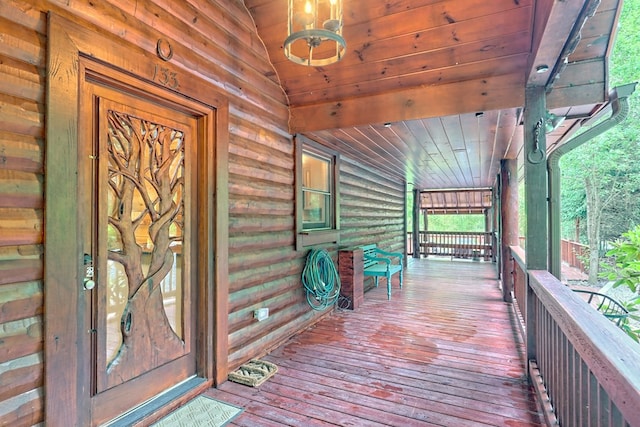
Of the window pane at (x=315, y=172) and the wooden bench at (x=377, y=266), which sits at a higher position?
the window pane at (x=315, y=172)

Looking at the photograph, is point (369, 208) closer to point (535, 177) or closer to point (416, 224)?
point (535, 177)

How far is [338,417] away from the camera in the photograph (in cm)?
209

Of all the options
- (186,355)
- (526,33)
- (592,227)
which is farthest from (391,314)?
(592,227)

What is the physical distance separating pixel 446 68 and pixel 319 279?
2523 mm

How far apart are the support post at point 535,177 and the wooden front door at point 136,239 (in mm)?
2515

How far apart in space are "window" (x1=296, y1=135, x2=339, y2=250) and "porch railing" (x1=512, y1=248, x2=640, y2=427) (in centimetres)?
221

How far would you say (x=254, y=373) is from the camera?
2.62 m

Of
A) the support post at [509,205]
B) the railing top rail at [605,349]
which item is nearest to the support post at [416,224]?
the support post at [509,205]

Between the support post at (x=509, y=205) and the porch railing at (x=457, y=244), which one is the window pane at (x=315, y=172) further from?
the porch railing at (x=457, y=244)

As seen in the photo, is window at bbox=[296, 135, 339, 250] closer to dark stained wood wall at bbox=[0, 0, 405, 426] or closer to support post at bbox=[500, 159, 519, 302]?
dark stained wood wall at bbox=[0, 0, 405, 426]

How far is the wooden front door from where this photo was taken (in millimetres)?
1783

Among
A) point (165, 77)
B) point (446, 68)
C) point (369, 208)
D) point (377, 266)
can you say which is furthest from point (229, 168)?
point (369, 208)

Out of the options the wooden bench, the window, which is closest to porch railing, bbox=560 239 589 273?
the wooden bench

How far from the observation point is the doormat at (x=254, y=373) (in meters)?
2.49
